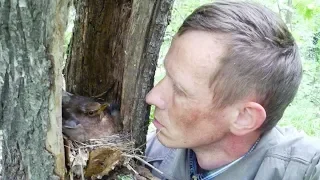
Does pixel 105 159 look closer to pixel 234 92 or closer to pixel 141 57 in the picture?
pixel 141 57

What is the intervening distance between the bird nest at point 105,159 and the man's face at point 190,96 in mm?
180

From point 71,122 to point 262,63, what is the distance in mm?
866

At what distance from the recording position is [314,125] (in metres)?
5.48

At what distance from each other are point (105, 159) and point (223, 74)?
64 cm

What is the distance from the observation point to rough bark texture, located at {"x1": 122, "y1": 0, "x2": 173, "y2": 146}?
185 cm

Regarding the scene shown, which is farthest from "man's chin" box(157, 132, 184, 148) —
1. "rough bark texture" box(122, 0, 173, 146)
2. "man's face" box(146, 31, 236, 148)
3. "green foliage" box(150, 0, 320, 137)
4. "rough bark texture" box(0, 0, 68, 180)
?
"green foliage" box(150, 0, 320, 137)

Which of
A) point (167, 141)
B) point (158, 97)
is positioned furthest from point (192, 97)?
point (167, 141)

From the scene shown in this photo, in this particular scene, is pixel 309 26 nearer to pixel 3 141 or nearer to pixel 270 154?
pixel 270 154

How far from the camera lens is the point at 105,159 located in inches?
75.5

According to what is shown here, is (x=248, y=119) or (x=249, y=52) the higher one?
(x=249, y=52)

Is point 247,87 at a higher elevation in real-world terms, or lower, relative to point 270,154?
higher

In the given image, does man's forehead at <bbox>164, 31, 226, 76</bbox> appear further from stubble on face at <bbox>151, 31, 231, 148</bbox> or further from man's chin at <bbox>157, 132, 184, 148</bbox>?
man's chin at <bbox>157, 132, 184, 148</bbox>

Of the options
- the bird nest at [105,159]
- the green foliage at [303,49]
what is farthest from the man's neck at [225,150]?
the green foliage at [303,49]

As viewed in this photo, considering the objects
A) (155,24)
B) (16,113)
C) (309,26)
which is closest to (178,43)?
(155,24)
